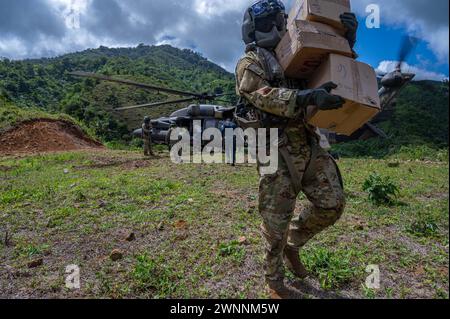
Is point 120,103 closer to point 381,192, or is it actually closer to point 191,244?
point 381,192

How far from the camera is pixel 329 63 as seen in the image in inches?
95.3

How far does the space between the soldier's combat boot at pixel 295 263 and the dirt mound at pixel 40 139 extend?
16.7m

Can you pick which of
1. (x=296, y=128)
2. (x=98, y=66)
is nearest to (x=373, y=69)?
(x=296, y=128)

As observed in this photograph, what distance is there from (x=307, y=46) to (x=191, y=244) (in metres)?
2.43

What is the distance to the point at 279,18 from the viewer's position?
112 inches

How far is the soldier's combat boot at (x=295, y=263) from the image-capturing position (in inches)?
114

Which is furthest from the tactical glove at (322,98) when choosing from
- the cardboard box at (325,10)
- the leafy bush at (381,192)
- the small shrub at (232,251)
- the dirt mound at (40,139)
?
the dirt mound at (40,139)

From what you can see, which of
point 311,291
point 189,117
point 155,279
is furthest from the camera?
point 189,117

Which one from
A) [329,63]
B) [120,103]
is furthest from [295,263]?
[120,103]

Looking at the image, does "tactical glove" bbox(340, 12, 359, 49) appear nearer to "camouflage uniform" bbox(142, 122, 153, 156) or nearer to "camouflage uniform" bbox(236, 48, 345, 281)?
"camouflage uniform" bbox(236, 48, 345, 281)

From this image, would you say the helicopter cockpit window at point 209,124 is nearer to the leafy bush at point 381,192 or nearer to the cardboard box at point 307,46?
the leafy bush at point 381,192

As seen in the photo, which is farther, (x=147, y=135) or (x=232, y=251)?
(x=147, y=135)

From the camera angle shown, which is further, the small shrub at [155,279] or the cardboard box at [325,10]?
the small shrub at [155,279]
